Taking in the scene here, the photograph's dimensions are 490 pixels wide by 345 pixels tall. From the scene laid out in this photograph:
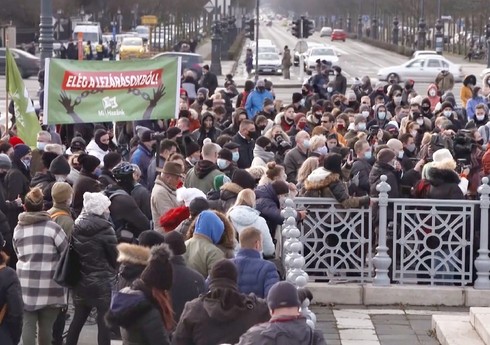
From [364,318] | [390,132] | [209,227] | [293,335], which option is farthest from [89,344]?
[390,132]

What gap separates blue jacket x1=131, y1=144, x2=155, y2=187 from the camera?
48.5 ft

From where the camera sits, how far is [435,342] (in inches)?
456

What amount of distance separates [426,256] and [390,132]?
18.0ft

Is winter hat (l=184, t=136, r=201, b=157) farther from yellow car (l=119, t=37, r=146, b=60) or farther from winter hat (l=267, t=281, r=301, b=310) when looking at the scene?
yellow car (l=119, t=37, r=146, b=60)

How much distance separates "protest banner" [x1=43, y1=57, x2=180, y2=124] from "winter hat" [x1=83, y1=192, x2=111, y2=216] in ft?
17.4

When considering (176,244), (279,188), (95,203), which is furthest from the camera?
(279,188)

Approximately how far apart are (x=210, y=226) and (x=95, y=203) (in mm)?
966

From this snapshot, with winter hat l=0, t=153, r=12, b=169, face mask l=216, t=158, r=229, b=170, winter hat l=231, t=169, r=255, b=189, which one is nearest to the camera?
winter hat l=231, t=169, r=255, b=189

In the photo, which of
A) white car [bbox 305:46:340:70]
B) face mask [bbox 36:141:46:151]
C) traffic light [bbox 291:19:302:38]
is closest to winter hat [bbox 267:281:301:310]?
face mask [bbox 36:141:46:151]

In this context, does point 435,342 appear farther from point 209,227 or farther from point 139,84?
point 139,84

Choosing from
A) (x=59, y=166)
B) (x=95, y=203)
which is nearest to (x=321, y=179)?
(x=59, y=166)

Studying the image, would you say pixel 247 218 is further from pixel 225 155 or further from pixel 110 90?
pixel 110 90

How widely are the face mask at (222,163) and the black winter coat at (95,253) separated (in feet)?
10.8

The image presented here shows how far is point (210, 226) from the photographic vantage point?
973 cm
